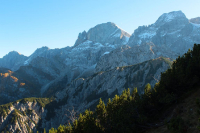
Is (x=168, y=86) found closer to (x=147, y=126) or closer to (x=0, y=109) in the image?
(x=147, y=126)

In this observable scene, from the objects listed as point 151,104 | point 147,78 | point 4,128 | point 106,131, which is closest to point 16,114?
point 4,128

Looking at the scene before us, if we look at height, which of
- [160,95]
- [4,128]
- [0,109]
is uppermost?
[160,95]

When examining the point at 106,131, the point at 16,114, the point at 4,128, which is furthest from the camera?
the point at 16,114

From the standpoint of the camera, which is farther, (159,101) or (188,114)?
(159,101)

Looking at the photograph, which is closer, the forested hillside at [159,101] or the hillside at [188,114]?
the hillside at [188,114]

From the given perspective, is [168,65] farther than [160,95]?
Yes

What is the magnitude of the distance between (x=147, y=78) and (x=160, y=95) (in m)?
151

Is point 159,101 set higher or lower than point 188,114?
lower

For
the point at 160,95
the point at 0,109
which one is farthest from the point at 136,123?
the point at 0,109

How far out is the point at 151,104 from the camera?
115ft

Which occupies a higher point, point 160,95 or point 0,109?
point 160,95

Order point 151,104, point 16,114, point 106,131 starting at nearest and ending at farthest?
1. point 151,104
2. point 106,131
3. point 16,114

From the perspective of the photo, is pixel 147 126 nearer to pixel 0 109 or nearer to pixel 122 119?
pixel 122 119

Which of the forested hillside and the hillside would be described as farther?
the forested hillside
